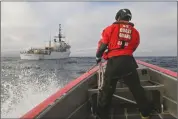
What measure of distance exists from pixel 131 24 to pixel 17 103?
6797mm

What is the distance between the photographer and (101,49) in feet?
12.2

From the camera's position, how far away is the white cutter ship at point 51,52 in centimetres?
6588

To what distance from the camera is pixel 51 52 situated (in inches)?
2694

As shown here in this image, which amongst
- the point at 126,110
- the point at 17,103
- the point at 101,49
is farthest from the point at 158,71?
the point at 17,103

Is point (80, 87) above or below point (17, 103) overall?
above

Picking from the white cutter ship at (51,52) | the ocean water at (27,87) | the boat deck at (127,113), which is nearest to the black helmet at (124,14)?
the boat deck at (127,113)

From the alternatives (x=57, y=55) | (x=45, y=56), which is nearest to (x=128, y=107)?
(x=45, y=56)

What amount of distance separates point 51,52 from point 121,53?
65.6 metres

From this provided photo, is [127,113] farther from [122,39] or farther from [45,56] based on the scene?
[45,56]

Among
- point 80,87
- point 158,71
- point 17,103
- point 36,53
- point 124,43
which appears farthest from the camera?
point 36,53

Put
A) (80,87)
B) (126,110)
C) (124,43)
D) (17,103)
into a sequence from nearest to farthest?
(124,43) < (80,87) < (126,110) < (17,103)

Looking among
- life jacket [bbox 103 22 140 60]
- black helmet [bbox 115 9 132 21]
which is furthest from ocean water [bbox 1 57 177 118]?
black helmet [bbox 115 9 132 21]

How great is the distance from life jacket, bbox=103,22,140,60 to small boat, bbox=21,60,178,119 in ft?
2.32

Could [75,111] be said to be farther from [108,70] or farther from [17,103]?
[17,103]
